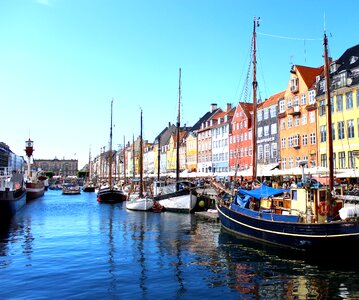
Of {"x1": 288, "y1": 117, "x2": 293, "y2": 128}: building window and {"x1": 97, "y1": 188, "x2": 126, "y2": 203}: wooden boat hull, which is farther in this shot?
{"x1": 97, "y1": 188, "x2": 126, "y2": 203}: wooden boat hull

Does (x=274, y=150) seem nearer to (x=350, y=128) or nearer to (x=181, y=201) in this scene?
(x=350, y=128)

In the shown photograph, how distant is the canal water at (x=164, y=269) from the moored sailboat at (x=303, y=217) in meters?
0.83

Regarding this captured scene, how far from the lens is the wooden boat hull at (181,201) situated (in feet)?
156

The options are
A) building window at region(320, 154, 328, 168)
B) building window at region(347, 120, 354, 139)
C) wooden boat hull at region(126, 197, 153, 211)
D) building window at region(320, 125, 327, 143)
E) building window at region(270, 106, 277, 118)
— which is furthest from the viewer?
building window at region(270, 106, 277, 118)

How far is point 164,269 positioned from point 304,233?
25.2ft

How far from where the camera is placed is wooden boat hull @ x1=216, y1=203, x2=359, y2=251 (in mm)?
19406

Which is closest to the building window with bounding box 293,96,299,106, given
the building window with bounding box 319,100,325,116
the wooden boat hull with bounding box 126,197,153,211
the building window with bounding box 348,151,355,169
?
the building window with bounding box 319,100,325,116

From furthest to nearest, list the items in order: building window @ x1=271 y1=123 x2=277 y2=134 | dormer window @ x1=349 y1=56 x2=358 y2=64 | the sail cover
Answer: building window @ x1=271 y1=123 x2=277 y2=134 < dormer window @ x1=349 y1=56 x2=358 y2=64 < the sail cover

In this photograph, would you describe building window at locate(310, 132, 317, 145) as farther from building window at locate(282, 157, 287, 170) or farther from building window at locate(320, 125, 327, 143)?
building window at locate(282, 157, 287, 170)

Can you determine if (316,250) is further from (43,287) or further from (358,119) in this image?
(358,119)

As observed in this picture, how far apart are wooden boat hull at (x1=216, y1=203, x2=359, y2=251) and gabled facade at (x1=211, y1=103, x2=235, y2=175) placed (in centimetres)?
5232

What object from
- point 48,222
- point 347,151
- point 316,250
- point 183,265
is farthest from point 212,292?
point 347,151

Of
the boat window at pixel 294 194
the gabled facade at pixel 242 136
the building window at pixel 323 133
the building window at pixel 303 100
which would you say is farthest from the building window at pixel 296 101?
the boat window at pixel 294 194

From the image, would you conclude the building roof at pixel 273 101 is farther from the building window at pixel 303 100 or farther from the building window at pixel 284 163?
the building window at pixel 284 163
